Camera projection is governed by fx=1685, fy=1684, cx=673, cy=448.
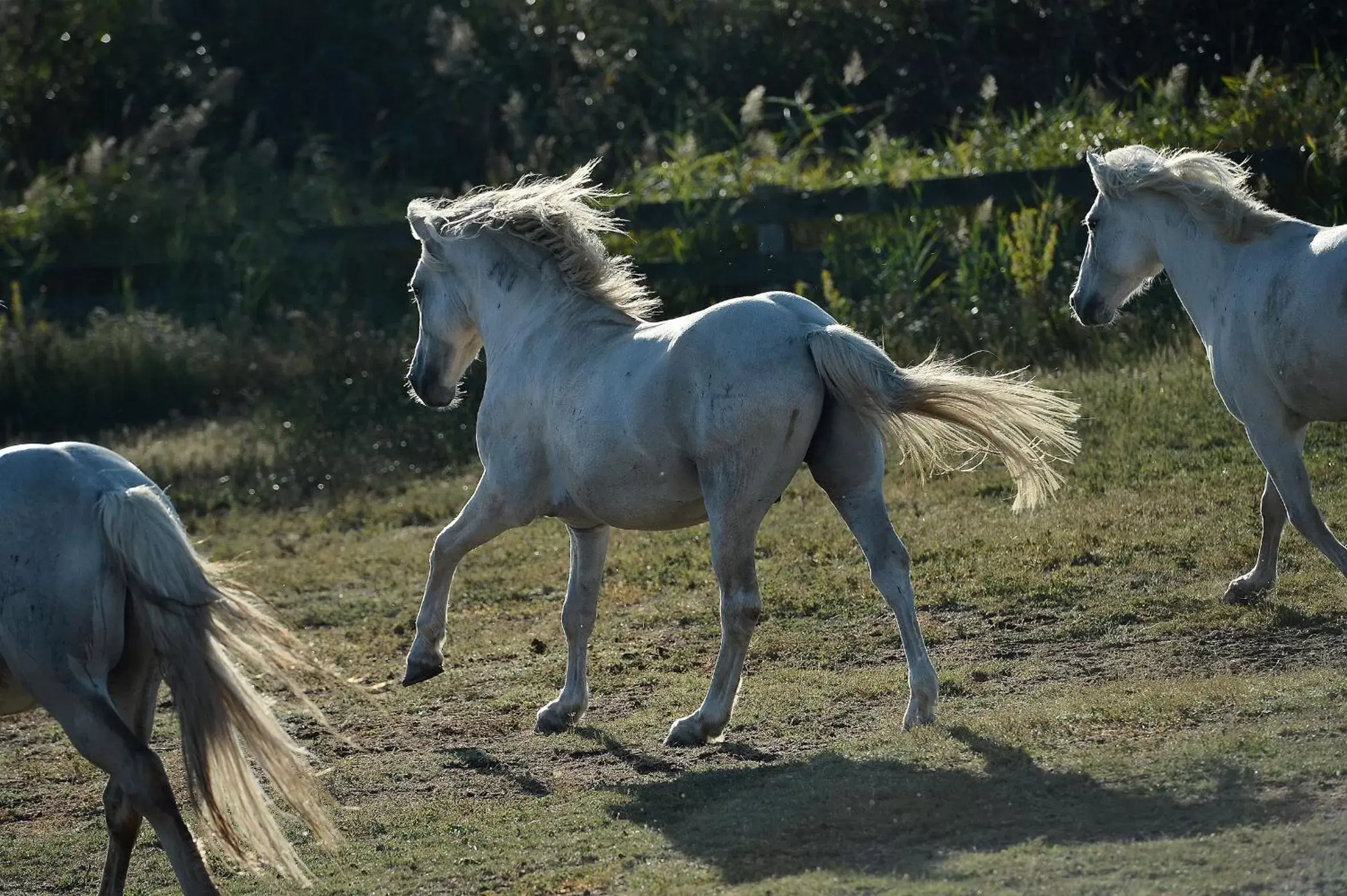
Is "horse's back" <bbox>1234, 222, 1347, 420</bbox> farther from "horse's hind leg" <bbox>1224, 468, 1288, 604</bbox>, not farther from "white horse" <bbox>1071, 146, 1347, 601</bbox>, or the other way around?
"horse's hind leg" <bbox>1224, 468, 1288, 604</bbox>

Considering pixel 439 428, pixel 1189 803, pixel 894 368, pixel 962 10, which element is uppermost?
pixel 962 10

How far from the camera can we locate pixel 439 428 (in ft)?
41.6

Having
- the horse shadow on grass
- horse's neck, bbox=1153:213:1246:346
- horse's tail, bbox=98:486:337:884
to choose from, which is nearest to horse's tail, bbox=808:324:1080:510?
the horse shadow on grass

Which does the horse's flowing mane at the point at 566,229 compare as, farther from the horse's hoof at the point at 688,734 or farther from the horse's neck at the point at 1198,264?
the horse's neck at the point at 1198,264

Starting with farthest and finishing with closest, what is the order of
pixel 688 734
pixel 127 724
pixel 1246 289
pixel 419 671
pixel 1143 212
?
pixel 1143 212 → pixel 1246 289 → pixel 419 671 → pixel 688 734 → pixel 127 724

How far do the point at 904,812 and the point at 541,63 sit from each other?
15.1m

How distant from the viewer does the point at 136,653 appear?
4840mm

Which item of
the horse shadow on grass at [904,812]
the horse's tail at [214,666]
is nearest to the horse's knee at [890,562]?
the horse shadow on grass at [904,812]

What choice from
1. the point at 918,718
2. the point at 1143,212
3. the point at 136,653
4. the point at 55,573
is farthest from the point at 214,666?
the point at 1143,212

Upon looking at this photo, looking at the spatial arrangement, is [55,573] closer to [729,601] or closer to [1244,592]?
[729,601]

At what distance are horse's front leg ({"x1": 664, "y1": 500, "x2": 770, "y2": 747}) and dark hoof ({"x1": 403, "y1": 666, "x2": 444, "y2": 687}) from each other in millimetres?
995

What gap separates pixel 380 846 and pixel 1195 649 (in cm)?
317

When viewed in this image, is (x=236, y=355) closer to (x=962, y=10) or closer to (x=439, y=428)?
(x=439, y=428)

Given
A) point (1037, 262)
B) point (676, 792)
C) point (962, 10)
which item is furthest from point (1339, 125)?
point (676, 792)
